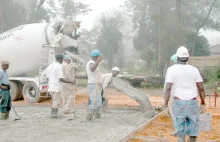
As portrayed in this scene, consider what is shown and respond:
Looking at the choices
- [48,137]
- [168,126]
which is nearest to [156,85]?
[168,126]

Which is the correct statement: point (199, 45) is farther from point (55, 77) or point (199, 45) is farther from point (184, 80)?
point (184, 80)

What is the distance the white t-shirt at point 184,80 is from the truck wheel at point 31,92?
341 inches

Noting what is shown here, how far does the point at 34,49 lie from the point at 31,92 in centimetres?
169

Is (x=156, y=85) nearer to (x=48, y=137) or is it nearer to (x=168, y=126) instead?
(x=168, y=126)

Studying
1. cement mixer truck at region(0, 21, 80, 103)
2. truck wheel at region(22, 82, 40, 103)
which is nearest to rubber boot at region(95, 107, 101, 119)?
cement mixer truck at region(0, 21, 80, 103)

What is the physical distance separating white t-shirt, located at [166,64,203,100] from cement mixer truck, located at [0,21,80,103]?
8299mm

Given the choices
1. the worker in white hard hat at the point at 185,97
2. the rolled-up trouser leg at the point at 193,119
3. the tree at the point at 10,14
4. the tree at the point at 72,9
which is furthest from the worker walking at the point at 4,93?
the tree at the point at 72,9

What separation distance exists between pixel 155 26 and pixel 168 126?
23213 millimetres

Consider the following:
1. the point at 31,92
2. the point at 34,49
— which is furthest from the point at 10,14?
the point at 31,92

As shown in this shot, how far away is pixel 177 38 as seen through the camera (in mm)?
27328

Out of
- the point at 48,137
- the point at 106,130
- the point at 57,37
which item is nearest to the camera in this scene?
the point at 48,137

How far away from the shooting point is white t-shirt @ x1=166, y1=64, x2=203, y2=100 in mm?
5574

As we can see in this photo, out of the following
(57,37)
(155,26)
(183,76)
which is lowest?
(183,76)

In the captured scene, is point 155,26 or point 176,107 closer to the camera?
point 176,107
